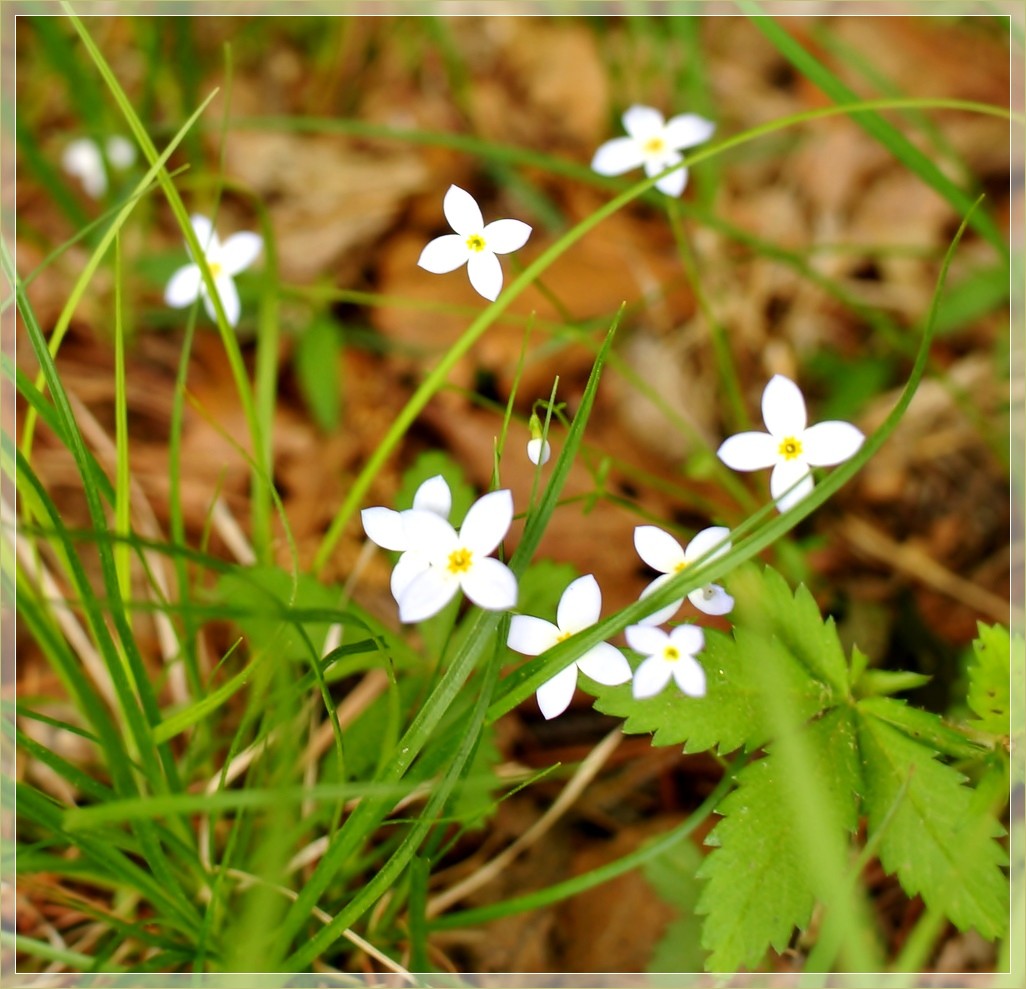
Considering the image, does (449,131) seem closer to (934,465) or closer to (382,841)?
(934,465)

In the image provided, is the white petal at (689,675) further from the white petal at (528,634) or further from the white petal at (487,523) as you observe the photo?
the white petal at (487,523)

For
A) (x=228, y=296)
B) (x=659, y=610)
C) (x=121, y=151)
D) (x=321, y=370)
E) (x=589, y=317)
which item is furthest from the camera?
(x=121, y=151)

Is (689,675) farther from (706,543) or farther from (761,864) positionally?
(761,864)

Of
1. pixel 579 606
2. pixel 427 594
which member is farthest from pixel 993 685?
pixel 427 594

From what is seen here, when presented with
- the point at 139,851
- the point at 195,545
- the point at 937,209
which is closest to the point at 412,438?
the point at 195,545

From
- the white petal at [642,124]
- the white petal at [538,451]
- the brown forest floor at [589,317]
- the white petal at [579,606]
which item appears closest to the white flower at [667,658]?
the white petal at [579,606]

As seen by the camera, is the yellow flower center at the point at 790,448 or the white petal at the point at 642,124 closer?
the yellow flower center at the point at 790,448
